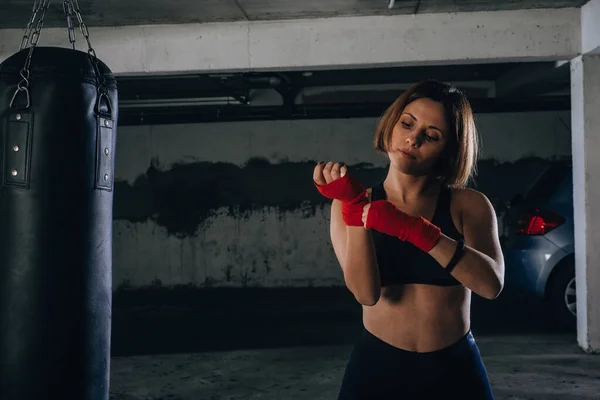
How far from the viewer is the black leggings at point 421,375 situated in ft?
5.78

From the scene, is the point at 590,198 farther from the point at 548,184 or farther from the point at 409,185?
the point at 409,185

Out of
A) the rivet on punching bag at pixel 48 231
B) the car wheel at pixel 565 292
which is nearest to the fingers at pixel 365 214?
the rivet on punching bag at pixel 48 231

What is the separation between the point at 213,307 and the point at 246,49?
3.79m

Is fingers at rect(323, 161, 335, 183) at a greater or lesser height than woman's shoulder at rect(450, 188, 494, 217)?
greater

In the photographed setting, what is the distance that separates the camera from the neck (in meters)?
1.93

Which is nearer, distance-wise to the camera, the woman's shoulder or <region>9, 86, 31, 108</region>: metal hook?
the woman's shoulder

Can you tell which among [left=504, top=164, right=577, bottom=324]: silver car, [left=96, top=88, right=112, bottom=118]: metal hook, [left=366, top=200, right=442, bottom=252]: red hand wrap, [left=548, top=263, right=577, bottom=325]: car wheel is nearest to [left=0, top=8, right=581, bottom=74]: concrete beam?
[left=504, top=164, right=577, bottom=324]: silver car

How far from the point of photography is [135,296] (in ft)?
30.1

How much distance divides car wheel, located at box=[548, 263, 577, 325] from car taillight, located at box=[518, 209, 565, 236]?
0.39 meters

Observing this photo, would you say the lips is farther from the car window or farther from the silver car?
the car window

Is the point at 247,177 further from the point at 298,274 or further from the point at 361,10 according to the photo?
the point at 361,10

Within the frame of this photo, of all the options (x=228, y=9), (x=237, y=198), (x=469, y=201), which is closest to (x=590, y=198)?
(x=228, y=9)

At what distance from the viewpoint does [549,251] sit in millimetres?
5957

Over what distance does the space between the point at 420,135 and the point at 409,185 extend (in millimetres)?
214
